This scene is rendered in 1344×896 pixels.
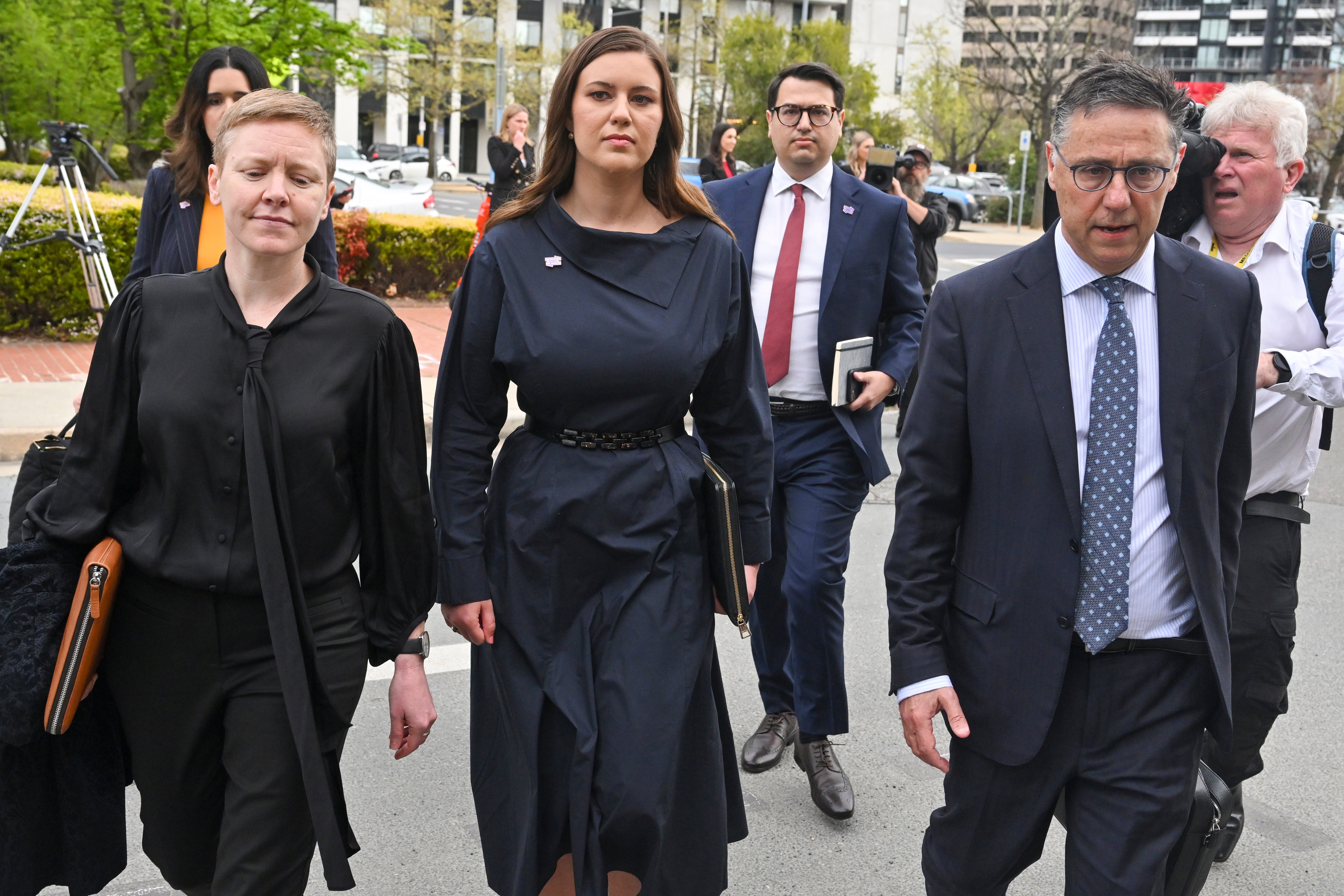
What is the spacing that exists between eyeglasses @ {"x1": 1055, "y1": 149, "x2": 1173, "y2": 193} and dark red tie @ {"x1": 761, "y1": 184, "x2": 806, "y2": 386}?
1711mm

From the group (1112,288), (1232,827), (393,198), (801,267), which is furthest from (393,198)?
(1112,288)

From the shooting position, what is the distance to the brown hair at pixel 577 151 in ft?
9.28

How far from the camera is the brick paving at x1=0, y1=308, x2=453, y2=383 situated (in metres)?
9.40

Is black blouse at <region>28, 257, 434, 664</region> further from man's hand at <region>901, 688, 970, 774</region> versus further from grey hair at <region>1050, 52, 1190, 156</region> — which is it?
grey hair at <region>1050, 52, 1190, 156</region>

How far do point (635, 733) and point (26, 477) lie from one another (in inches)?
52.1

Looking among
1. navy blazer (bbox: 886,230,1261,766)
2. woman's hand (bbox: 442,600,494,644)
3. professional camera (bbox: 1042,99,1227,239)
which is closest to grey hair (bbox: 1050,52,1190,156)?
navy blazer (bbox: 886,230,1261,766)

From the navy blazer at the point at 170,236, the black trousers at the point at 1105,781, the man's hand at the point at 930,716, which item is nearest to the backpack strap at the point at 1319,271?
the black trousers at the point at 1105,781

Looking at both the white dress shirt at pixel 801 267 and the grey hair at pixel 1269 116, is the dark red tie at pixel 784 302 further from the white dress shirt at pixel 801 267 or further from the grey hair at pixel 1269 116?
the grey hair at pixel 1269 116

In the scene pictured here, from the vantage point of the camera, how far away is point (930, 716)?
2.51 meters

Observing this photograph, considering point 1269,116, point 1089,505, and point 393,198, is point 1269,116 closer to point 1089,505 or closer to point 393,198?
point 1089,505

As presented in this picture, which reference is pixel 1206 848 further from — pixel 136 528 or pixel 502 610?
pixel 136 528

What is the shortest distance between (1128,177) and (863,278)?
6.02 ft

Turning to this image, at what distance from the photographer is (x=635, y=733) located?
2.64m

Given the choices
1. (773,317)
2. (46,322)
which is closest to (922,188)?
(773,317)
